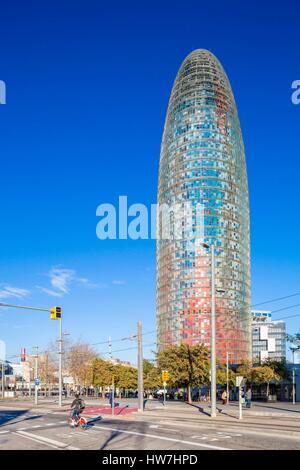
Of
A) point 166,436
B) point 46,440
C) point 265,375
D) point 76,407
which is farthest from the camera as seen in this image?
point 265,375

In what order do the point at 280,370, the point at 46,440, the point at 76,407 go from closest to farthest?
the point at 46,440 < the point at 76,407 < the point at 280,370

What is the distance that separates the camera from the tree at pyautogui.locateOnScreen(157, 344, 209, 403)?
5978 cm

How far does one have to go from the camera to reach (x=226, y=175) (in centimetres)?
19875

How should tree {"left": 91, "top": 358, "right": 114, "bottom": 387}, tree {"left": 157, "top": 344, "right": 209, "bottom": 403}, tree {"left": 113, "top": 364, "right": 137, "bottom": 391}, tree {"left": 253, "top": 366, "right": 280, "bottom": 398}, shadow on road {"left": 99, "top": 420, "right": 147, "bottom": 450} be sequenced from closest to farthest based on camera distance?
shadow on road {"left": 99, "top": 420, "right": 147, "bottom": 450}, tree {"left": 157, "top": 344, "right": 209, "bottom": 403}, tree {"left": 253, "top": 366, "right": 280, "bottom": 398}, tree {"left": 91, "top": 358, "right": 114, "bottom": 387}, tree {"left": 113, "top": 364, "right": 137, "bottom": 391}

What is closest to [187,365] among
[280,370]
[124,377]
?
[280,370]

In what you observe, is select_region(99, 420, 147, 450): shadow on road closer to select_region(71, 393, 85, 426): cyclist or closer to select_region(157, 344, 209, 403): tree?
select_region(71, 393, 85, 426): cyclist

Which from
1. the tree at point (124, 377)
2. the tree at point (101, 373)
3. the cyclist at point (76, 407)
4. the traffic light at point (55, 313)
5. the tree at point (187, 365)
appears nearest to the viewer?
the cyclist at point (76, 407)

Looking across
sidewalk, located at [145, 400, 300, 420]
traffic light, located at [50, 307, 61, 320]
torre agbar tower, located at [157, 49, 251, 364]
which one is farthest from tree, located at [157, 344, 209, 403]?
torre agbar tower, located at [157, 49, 251, 364]

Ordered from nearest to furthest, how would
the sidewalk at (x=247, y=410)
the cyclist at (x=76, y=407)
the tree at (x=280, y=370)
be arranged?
1. the cyclist at (x=76, y=407)
2. the sidewalk at (x=247, y=410)
3. the tree at (x=280, y=370)

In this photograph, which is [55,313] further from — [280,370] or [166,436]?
[280,370]

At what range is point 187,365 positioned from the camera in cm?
6022

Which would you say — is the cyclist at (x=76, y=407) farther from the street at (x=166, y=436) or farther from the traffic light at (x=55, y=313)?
the traffic light at (x=55, y=313)

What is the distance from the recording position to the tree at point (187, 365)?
59.8 meters


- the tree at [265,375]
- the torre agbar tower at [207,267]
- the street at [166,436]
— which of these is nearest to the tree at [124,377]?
the tree at [265,375]
